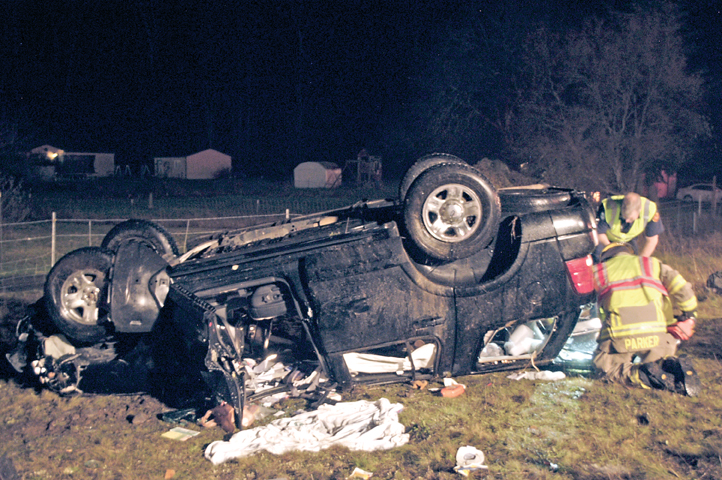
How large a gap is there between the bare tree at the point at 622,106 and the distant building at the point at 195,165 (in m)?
37.6

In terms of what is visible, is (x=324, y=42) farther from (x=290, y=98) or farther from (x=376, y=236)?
(x=376, y=236)

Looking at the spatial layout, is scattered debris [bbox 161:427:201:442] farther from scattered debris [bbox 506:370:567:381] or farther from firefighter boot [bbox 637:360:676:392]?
firefighter boot [bbox 637:360:676:392]

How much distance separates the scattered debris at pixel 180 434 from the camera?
4537 millimetres

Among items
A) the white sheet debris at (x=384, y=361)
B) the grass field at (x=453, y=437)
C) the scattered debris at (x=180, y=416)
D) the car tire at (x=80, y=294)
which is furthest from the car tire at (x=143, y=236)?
the white sheet debris at (x=384, y=361)

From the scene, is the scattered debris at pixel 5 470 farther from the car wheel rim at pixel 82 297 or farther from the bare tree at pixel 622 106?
the bare tree at pixel 622 106

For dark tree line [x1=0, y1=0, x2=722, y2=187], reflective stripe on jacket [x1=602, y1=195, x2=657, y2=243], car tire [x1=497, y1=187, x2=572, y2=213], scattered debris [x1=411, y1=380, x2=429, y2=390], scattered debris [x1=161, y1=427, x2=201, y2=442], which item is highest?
dark tree line [x1=0, y1=0, x2=722, y2=187]

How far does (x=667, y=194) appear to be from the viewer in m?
30.6

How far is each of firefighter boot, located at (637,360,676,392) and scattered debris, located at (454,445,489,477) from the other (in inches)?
73.2

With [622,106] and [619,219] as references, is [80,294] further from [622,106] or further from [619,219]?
[622,106]

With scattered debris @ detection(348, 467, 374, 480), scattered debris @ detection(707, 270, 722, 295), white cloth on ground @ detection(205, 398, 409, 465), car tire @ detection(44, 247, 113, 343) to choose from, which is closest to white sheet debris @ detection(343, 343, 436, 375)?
white cloth on ground @ detection(205, 398, 409, 465)

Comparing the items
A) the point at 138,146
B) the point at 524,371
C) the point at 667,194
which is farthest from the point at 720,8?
the point at 138,146

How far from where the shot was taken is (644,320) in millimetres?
4879

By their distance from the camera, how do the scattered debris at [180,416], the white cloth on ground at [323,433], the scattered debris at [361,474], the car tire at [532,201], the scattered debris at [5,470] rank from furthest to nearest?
1. the car tire at [532,201]
2. the scattered debris at [180,416]
3. the white cloth on ground at [323,433]
4. the scattered debris at [361,474]
5. the scattered debris at [5,470]

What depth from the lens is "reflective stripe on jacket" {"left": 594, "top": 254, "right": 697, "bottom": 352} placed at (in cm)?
488
